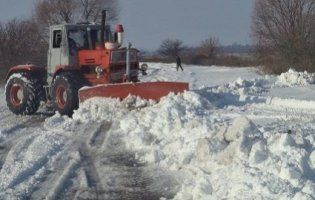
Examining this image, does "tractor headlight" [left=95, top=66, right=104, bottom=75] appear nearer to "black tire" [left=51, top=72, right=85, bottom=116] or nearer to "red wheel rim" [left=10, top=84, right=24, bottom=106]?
"black tire" [left=51, top=72, right=85, bottom=116]

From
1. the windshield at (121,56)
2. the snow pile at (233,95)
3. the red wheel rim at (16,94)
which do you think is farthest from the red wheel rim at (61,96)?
the snow pile at (233,95)

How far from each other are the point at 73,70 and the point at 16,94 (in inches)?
80.7

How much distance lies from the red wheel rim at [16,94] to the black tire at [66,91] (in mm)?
1611

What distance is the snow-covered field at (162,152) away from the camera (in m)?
6.88

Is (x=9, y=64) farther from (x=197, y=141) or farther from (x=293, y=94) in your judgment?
(x=197, y=141)

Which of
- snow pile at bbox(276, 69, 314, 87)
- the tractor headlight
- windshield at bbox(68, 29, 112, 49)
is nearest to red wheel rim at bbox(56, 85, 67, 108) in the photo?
the tractor headlight

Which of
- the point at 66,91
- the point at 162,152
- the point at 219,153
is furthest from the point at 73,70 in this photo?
the point at 219,153

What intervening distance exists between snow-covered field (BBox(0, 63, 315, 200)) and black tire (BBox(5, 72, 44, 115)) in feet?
4.20

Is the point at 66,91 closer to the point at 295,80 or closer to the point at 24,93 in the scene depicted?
the point at 24,93

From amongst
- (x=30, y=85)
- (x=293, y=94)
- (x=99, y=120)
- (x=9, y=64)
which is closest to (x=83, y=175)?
(x=99, y=120)

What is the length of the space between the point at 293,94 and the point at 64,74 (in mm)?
6466

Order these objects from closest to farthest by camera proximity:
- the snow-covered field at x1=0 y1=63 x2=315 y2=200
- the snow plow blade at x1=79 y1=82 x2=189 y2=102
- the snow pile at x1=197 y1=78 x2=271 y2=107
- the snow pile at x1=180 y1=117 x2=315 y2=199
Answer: the snow pile at x1=180 y1=117 x2=315 y2=199 → the snow-covered field at x1=0 y1=63 x2=315 y2=200 → the snow plow blade at x1=79 y1=82 x2=189 y2=102 → the snow pile at x1=197 y1=78 x2=271 y2=107

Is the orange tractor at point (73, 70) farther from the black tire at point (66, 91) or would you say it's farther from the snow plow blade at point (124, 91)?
the snow plow blade at point (124, 91)

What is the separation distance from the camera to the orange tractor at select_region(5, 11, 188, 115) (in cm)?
1452
